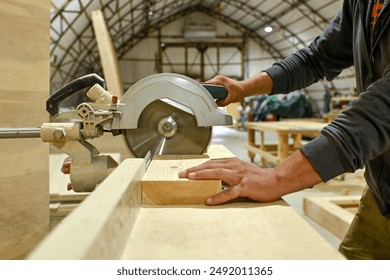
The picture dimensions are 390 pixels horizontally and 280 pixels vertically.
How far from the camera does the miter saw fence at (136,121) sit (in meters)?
1.11

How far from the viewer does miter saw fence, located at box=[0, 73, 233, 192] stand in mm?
1109

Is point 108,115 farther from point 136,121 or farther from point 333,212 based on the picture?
point 333,212

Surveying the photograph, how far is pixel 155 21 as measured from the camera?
53.2 ft

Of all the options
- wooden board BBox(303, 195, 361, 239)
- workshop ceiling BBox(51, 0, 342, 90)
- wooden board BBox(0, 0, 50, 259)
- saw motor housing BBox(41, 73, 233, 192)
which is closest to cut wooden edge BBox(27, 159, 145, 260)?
saw motor housing BBox(41, 73, 233, 192)

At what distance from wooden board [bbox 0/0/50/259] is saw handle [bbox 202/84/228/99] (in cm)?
79

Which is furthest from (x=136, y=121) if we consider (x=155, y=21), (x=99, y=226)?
(x=155, y=21)

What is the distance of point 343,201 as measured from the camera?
369cm

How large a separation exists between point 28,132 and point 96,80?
320mm

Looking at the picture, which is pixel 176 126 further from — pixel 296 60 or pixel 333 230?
pixel 333 230

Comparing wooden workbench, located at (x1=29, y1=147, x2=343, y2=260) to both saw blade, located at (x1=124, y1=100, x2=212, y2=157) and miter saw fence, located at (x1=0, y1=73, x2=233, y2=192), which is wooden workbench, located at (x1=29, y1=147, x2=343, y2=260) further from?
saw blade, located at (x1=124, y1=100, x2=212, y2=157)

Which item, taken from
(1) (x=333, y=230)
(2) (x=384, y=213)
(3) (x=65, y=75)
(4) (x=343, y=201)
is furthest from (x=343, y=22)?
(3) (x=65, y=75)

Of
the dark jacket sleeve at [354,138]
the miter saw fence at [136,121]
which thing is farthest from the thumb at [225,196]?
the miter saw fence at [136,121]

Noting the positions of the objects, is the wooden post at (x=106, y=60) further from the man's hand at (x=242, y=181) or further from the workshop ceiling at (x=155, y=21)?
the man's hand at (x=242, y=181)

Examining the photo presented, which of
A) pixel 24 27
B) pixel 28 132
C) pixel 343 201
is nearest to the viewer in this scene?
pixel 28 132
